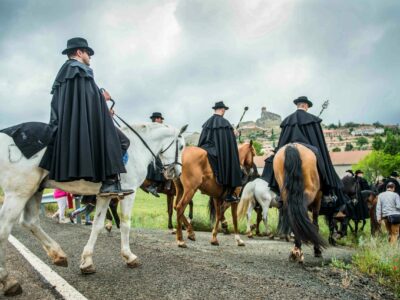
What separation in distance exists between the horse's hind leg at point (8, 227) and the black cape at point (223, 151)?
214 inches

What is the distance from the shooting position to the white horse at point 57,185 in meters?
4.42

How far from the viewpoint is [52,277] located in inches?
200

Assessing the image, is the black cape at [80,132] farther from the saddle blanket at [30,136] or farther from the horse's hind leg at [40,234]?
the horse's hind leg at [40,234]

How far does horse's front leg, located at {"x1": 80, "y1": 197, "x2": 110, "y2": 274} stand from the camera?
5.30m

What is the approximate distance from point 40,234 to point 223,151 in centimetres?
525

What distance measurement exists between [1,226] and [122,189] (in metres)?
1.64

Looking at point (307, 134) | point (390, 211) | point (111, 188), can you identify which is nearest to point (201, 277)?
point (111, 188)

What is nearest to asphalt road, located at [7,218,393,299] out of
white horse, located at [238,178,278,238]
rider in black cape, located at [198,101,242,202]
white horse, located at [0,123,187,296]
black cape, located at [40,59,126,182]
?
white horse, located at [0,123,187,296]

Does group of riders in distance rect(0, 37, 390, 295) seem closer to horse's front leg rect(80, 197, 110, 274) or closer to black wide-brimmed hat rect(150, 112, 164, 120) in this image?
horse's front leg rect(80, 197, 110, 274)

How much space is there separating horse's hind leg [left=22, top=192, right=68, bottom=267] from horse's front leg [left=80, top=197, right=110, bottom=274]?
385 mm

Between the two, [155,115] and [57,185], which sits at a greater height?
[155,115]

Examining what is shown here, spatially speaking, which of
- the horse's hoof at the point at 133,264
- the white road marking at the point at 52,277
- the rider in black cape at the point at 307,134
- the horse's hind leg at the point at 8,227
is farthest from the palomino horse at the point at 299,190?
the horse's hind leg at the point at 8,227

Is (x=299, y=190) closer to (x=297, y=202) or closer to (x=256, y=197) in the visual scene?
(x=297, y=202)

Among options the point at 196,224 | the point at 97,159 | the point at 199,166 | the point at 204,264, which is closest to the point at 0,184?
the point at 97,159
